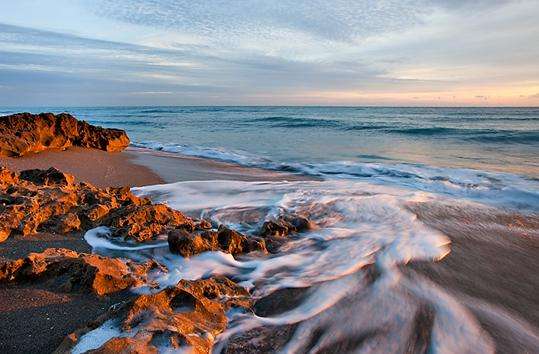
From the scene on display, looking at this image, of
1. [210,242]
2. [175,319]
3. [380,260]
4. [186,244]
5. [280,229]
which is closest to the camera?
[175,319]

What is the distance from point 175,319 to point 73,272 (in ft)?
3.04

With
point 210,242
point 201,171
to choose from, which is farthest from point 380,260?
point 201,171

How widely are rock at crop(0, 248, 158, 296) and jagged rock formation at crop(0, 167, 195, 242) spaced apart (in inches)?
30.3

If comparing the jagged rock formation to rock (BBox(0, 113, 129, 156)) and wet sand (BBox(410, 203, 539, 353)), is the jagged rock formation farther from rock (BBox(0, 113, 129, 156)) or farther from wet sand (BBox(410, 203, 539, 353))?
rock (BBox(0, 113, 129, 156))

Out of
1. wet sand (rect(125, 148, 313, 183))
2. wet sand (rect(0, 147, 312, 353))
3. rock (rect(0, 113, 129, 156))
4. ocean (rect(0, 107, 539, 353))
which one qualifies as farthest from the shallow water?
rock (rect(0, 113, 129, 156))

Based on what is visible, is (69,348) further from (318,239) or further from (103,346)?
(318,239)

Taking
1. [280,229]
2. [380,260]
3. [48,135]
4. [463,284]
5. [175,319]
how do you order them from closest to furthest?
1. [175,319]
2. [463,284]
3. [380,260]
4. [280,229]
5. [48,135]

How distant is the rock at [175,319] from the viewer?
1929 mm

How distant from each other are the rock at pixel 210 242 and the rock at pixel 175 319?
0.67m

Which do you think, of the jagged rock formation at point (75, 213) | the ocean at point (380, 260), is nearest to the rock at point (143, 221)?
the jagged rock formation at point (75, 213)

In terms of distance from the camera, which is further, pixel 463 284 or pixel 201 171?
pixel 201 171

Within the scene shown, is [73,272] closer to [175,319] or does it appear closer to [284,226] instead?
[175,319]

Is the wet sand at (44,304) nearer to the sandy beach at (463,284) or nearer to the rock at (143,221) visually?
the sandy beach at (463,284)

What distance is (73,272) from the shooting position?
2.64m
